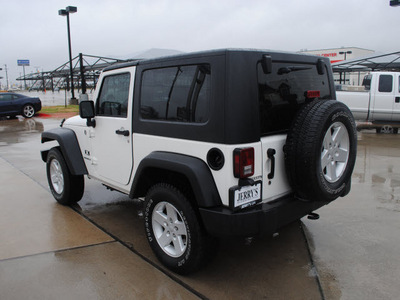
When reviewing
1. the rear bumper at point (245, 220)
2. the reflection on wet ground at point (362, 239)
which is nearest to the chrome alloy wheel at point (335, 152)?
the rear bumper at point (245, 220)

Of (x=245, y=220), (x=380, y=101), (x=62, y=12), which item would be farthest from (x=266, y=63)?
(x=62, y=12)

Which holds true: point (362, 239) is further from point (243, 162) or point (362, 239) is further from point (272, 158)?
point (243, 162)

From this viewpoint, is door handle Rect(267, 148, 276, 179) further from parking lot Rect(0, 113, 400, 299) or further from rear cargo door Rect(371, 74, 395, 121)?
rear cargo door Rect(371, 74, 395, 121)

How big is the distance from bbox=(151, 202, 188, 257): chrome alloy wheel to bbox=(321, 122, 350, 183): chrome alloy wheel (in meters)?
1.29

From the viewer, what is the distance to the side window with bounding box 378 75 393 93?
10602mm

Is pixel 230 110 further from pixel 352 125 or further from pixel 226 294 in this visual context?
pixel 226 294

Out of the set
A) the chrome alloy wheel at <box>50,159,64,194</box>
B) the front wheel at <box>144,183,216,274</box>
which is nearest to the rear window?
the front wheel at <box>144,183,216,274</box>

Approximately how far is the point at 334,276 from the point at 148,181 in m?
1.86

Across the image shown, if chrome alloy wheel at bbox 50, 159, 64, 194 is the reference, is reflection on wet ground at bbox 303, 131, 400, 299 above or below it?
below

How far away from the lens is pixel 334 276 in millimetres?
3064

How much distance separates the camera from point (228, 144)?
2.58 meters

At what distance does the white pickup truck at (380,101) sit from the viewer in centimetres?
1052

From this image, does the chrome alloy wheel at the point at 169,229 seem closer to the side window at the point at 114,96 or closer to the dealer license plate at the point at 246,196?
the dealer license plate at the point at 246,196

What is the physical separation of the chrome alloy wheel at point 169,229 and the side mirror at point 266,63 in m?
1.34
